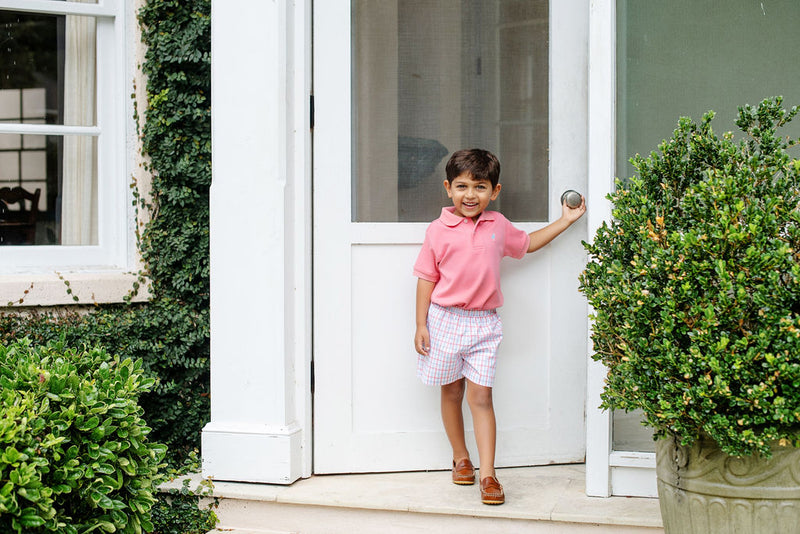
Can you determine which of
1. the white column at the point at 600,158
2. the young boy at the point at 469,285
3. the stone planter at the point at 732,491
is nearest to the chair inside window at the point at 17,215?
the young boy at the point at 469,285

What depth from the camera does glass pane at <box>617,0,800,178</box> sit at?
304 cm

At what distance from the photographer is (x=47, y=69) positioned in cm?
363

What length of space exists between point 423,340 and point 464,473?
0.55 metres

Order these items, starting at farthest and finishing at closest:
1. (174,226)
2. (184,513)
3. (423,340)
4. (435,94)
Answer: (174,226) < (435,94) < (423,340) < (184,513)

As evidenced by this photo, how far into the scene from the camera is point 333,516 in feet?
10.0

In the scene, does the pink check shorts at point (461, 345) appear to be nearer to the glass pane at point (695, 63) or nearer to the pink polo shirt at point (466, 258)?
the pink polo shirt at point (466, 258)

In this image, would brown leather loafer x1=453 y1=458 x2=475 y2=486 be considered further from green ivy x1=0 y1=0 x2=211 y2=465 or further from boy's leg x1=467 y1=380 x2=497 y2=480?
green ivy x1=0 y1=0 x2=211 y2=465

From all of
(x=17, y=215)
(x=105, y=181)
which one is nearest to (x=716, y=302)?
(x=105, y=181)

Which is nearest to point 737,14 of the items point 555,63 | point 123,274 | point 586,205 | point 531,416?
point 555,63

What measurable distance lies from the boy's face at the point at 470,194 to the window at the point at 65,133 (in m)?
1.53

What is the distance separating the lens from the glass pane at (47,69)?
359 centimetres

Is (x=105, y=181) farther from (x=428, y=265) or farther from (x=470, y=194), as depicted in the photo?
(x=470, y=194)

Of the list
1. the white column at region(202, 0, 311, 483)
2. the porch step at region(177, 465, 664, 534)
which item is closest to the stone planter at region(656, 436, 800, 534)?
the porch step at region(177, 465, 664, 534)

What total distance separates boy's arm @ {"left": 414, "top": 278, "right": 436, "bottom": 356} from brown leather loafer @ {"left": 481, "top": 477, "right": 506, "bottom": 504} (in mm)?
545
